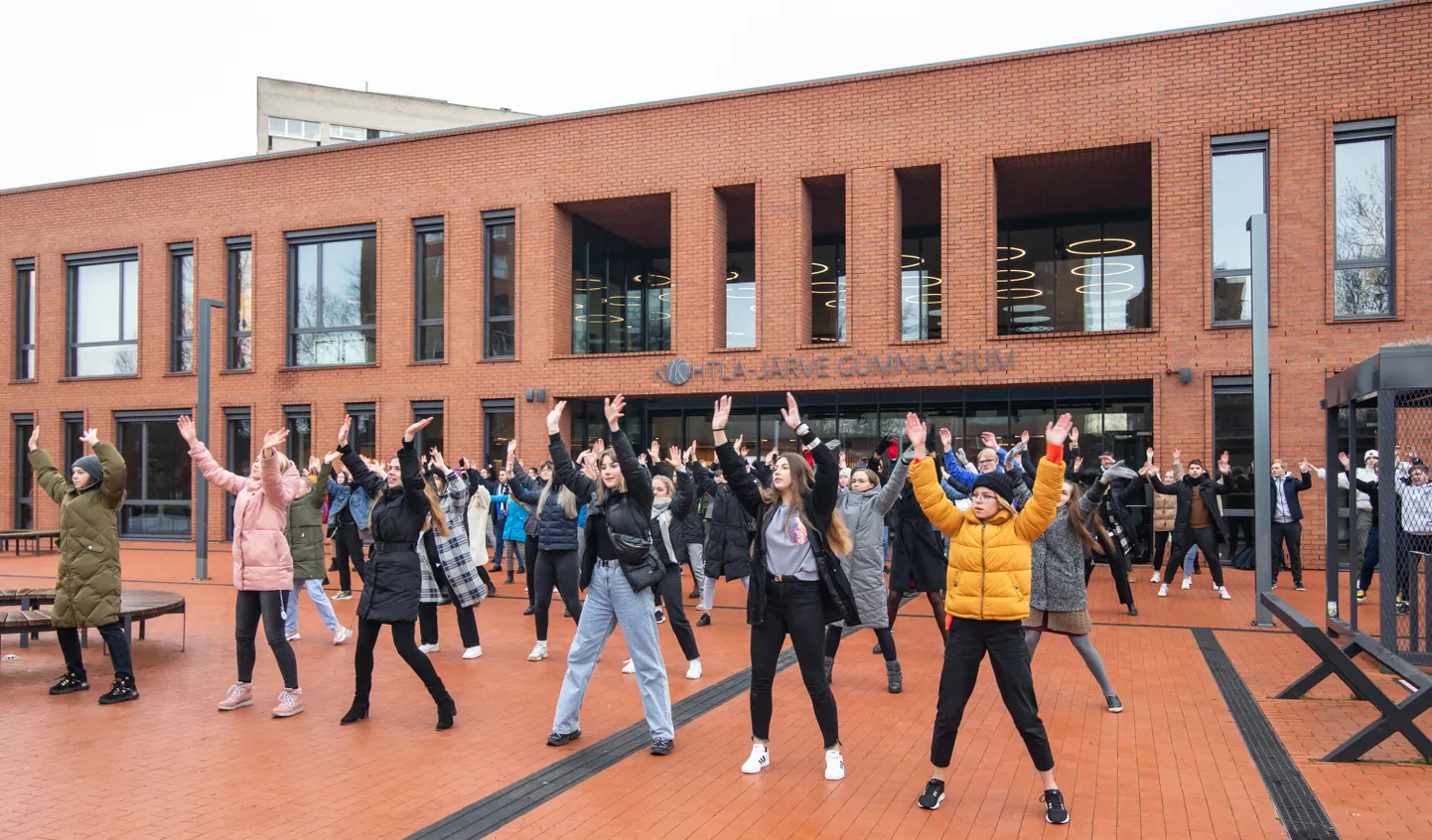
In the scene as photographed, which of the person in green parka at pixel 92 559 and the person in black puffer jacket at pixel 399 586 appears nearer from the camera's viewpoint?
the person in black puffer jacket at pixel 399 586

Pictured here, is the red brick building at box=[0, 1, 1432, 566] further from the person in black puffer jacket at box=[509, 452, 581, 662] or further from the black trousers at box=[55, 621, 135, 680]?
A: the black trousers at box=[55, 621, 135, 680]

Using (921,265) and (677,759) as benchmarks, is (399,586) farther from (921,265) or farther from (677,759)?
(921,265)

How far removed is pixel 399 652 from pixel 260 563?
1.42m

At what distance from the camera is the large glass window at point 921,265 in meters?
20.8

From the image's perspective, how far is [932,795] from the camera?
531 cm

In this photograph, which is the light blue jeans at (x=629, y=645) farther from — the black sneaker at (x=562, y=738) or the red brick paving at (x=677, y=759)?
the red brick paving at (x=677, y=759)

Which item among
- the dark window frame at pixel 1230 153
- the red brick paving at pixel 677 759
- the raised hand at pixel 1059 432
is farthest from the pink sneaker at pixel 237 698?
the dark window frame at pixel 1230 153

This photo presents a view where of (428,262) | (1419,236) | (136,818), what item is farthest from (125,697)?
(1419,236)

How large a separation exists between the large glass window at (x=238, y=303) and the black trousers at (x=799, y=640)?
68.1 feet

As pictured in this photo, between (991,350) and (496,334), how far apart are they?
990 cm

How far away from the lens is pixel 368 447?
22156mm

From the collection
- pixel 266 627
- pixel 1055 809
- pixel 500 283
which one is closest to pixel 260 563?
pixel 266 627

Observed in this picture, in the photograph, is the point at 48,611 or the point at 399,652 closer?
the point at 399,652

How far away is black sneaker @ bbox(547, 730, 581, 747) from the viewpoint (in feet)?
21.4
